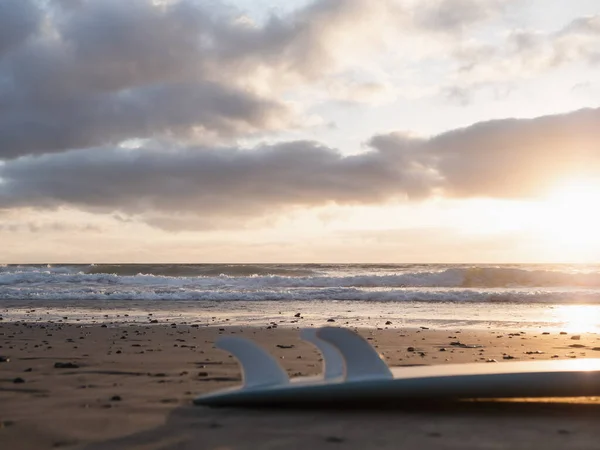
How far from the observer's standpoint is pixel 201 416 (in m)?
3.48

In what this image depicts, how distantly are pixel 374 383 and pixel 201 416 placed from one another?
97 cm

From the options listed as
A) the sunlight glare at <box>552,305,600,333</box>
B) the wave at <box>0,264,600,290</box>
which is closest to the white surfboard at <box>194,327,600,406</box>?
the sunlight glare at <box>552,305,600,333</box>

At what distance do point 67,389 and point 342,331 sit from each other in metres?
1.97

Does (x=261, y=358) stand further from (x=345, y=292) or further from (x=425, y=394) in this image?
(x=345, y=292)

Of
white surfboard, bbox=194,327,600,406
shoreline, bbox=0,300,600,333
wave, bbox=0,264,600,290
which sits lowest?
shoreline, bbox=0,300,600,333

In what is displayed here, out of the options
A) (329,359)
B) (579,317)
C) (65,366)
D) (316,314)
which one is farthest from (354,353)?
(579,317)

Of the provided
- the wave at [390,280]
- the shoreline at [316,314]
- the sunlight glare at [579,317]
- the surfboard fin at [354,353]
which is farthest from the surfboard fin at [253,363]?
the wave at [390,280]

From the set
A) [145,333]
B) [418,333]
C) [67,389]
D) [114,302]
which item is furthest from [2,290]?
[67,389]

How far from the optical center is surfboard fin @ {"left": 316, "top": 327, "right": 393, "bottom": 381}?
3.76m

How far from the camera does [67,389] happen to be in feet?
14.3

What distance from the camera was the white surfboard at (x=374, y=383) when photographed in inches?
142

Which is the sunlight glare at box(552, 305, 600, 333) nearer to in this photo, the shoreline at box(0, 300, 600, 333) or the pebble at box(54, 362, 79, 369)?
the shoreline at box(0, 300, 600, 333)

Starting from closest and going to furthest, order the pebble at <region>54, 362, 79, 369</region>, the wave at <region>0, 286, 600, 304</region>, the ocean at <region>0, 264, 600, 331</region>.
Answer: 1. the pebble at <region>54, 362, 79, 369</region>
2. the ocean at <region>0, 264, 600, 331</region>
3. the wave at <region>0, 286, 600, 304</region>

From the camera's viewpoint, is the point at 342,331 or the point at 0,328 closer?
the point at 342,331
